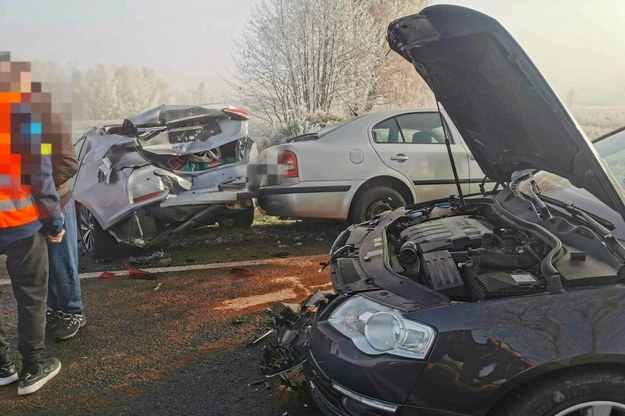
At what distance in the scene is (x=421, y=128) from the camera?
5957mm

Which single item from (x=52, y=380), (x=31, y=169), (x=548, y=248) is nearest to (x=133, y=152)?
(x=31, y=169)

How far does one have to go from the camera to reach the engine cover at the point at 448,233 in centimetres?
259

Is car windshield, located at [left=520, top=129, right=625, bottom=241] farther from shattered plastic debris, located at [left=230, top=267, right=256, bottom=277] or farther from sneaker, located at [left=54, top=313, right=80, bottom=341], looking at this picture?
sneaker, located at [left=54, top=313, right=80, bottom=341]

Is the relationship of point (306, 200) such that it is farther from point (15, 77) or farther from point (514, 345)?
point (514, 345)

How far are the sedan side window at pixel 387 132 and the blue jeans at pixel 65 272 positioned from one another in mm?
3486

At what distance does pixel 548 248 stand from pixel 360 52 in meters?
15.4

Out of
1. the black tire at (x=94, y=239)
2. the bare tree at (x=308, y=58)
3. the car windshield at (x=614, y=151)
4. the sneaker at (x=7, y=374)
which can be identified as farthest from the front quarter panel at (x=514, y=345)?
the bare tree at (x=308, y=58)

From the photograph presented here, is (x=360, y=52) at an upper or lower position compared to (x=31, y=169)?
upper

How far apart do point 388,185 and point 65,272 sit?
3.59 metres

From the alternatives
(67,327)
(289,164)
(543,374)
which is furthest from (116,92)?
(543,374)

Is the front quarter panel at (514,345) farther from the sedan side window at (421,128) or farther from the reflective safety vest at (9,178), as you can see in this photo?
the sedan side window at (421,128)

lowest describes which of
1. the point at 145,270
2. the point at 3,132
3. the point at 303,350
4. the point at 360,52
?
the point at 145,270

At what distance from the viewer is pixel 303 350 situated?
101 inches

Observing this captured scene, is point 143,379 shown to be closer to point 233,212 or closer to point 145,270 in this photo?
point 145,270
